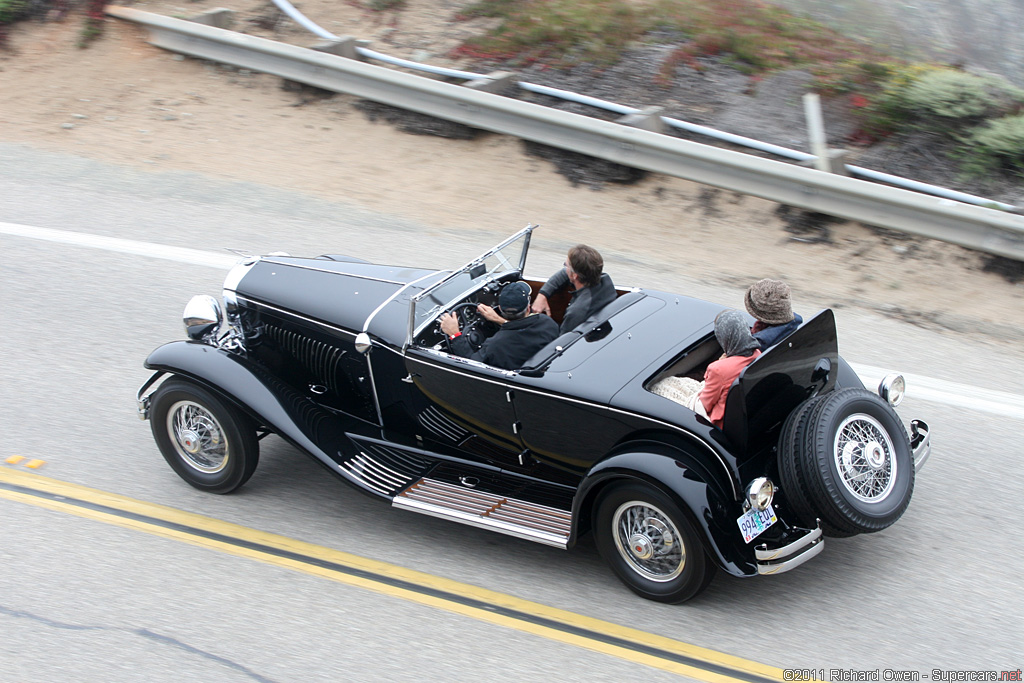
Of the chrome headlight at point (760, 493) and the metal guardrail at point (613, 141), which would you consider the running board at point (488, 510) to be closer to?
the chrome headlight at point (760, 493)

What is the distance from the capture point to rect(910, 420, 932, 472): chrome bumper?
5.04 meters

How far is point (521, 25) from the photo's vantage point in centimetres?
1165

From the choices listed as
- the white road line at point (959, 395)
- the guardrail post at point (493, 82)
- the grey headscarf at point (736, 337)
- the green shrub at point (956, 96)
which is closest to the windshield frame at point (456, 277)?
the grey headscarf at point (736, 337)

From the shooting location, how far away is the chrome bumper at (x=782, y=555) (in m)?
4.40

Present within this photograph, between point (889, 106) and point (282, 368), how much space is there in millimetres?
6849

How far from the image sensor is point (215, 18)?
39.5 ft

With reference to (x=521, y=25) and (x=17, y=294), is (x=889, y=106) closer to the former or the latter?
(x=521, y=25)

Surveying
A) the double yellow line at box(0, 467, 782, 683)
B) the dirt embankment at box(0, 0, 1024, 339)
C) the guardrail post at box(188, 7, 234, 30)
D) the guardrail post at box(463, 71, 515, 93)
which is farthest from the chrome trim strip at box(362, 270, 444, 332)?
the guardrail post at box(188, 7, 234, 30)

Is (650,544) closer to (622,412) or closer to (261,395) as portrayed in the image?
(622,412)

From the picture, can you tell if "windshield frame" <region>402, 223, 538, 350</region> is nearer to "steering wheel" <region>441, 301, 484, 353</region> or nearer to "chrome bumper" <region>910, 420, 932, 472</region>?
"steering wheel" <region>441, 301, 484, 353</region>

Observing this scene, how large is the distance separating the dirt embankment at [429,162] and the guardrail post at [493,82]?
525 millimetres

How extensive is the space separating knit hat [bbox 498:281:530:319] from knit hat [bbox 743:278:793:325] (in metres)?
1.18

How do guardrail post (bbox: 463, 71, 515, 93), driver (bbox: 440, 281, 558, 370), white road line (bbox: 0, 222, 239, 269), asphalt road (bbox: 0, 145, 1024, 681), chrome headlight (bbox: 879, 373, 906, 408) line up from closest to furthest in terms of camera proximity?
1. asphalt road (bbox: 0, 145, 1024, 681)
2. driver (bbox: 440, 281, 558, 370)
3. chrome headlight (bbox: 879, 373, 906, 408)
4. white road line (bbox: 0, 222, 239, 269)
5. guardrail post (bbox: 463, 71, 515, 93)

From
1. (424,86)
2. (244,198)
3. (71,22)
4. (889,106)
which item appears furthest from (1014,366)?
(71,22)
